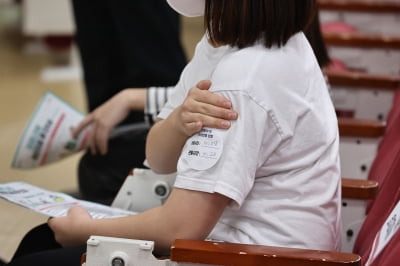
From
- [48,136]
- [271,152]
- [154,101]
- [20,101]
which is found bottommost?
[20,101]

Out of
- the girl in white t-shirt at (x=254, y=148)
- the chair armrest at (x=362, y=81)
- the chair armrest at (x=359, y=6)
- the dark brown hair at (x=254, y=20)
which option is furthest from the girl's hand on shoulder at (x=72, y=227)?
the chair armrest at (x=359, y=6)

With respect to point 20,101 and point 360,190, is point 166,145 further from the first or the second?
point 20,101

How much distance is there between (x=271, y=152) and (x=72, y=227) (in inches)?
15.4

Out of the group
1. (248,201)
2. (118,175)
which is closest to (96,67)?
(118,175)

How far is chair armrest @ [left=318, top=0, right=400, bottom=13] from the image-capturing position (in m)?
3.49

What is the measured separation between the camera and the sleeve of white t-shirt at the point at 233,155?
120cm

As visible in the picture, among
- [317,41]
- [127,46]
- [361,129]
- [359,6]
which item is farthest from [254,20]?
[359,6]

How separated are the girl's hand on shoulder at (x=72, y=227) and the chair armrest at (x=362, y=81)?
4.02 ft

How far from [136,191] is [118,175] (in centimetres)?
43

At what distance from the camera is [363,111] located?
248cm

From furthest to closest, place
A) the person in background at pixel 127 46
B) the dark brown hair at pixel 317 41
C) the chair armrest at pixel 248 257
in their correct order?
the person in background at pixel 127 46 < the dark brown hair at pixel 317 41 < the chair armrest at pixel 248 257

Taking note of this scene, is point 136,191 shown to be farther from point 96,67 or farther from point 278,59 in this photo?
point 96,67

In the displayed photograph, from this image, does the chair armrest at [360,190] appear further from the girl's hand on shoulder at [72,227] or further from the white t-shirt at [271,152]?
the girl's hand on shoulder at [72,227]

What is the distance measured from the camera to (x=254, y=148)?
121cm
